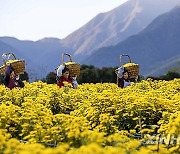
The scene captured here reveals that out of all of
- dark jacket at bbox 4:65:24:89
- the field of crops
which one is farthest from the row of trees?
the field of crops

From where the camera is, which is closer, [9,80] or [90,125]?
[90,125]

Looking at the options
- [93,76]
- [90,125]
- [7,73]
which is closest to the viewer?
[90,125]

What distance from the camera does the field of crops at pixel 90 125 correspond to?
538 cm

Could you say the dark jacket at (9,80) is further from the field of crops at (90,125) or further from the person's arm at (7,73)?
the field of crops at (90,125)

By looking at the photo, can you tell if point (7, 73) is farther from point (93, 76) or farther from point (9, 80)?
point (93, 76)

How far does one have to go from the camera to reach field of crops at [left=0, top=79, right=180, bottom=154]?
17.6ft

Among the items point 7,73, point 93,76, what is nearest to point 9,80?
point 7,73

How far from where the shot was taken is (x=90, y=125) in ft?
27.8

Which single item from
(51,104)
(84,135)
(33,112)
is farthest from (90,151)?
(51,104)

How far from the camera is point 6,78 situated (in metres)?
14.1

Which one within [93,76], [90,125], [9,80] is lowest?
[90,125]

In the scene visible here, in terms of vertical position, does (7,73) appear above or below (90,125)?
above

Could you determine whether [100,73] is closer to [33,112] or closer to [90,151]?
[33,112]

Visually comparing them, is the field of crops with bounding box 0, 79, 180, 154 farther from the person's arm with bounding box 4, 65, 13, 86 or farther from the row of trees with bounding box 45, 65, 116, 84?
the row of trees with bounding box 45, 65, 116, 84
